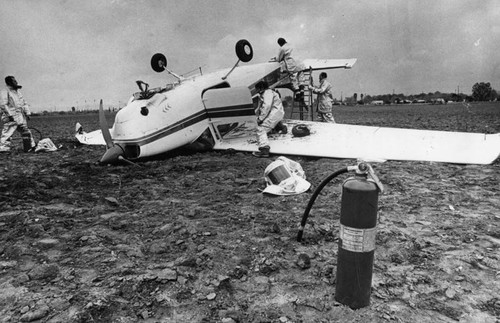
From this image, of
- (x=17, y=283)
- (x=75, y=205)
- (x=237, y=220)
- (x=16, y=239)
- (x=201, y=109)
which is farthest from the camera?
(x=201, y=109)

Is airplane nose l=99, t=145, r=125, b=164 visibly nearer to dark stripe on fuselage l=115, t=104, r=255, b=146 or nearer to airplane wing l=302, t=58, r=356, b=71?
dark stripe on fuselage l=115, t=104, r=255, b=146

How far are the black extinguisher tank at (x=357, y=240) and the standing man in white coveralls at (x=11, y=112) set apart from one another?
1198 cm

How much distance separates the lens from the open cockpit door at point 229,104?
8.92 metres

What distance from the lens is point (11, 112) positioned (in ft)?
36.6

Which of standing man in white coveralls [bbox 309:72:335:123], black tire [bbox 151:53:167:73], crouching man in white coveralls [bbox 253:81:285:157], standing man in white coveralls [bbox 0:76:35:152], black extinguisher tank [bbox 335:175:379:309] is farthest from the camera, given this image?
standing man in white coveralls [bbox 309:72:335:123]

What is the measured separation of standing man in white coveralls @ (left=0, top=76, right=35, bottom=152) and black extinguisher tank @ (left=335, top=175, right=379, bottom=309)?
11977 millimetres

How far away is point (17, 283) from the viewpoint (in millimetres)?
3104

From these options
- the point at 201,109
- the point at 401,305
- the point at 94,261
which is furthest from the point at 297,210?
the point at 201,109

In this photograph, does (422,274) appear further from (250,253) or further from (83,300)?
(83,300)

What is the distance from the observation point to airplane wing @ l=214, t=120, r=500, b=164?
7.53 meters

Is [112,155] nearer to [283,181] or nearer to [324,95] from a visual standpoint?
[283,181]

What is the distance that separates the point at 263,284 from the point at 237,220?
1.55 meters

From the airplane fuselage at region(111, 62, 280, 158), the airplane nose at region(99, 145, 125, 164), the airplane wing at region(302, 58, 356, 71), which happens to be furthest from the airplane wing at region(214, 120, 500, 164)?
the airplane wing at region(302, 58, 356, 71)

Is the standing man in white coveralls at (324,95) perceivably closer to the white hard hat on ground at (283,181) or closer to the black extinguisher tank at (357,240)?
the white hard hat on ground at (283,181)
